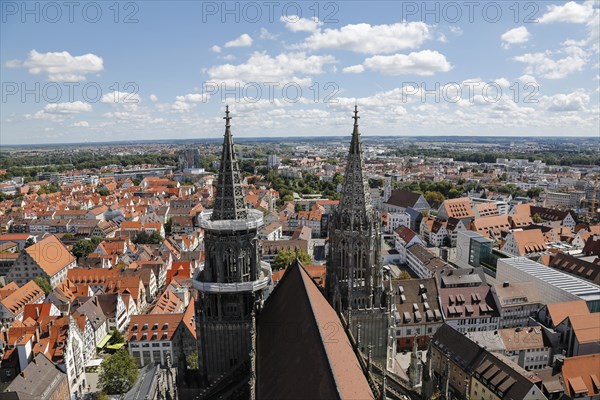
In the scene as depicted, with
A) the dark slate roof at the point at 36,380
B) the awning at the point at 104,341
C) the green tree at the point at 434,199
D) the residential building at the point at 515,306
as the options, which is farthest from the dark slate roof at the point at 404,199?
the dark slate roof at the point at 36,380

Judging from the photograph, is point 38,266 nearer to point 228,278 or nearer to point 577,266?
point 228,278

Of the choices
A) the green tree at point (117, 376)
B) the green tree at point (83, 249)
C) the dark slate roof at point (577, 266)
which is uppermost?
the dark slate roof at point (577, 266)

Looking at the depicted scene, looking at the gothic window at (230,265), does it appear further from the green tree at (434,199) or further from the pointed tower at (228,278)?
the green tree at (434,199)

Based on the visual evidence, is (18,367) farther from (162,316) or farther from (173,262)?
(173,262)

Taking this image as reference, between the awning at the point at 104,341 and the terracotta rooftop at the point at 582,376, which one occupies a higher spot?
the terracotta rooftop at the point at 582,376

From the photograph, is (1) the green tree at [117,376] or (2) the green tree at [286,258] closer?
(1) the green tree at [117,376]

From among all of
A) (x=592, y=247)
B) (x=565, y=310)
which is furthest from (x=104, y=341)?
(x=592, y=247)
